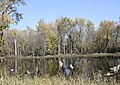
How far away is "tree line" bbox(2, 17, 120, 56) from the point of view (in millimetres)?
82812

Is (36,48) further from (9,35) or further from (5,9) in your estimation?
(5,9)

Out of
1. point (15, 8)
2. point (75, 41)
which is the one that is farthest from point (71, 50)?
point (15, 8)

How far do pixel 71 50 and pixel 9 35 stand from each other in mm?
21997

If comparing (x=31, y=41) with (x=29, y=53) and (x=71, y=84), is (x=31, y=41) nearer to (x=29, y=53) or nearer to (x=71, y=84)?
(x=29, y=53)

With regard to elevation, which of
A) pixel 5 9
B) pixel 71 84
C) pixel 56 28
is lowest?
pixel 71 84

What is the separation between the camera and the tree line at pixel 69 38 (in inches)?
3260

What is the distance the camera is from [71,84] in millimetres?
9531

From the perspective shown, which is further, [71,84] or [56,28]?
[56,28]

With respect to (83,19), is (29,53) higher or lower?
lower

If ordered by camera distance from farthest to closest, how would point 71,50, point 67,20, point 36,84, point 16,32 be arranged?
point 16,32 < point 71,50 < point 67,20 < point 36,84

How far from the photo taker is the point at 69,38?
280ft

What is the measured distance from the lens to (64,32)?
83625 mm

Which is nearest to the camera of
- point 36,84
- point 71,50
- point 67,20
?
point 36,84

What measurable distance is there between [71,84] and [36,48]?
8002cm
